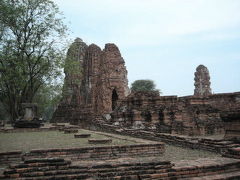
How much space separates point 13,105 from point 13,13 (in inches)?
279

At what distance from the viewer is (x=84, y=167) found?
16.1 feet

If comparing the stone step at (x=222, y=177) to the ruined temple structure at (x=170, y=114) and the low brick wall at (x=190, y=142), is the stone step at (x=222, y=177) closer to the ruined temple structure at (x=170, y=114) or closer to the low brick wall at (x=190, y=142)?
the low brick wall at (x=190, y=142)

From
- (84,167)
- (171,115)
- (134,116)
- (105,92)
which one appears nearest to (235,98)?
(171,115)

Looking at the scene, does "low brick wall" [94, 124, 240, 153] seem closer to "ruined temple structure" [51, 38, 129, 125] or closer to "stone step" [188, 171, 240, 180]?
"stone step" [188, 171, 240, 180]

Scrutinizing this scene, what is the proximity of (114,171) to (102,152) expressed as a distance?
189 centimetres

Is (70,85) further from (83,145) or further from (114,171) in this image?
(114,171)

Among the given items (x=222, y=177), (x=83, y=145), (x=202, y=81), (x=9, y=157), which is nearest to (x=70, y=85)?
(x=202, y=81)

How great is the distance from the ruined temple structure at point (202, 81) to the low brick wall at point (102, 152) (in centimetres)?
2803

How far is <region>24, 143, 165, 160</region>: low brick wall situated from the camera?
20.8 ft

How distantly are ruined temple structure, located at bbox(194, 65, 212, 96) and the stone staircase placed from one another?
29721 mm

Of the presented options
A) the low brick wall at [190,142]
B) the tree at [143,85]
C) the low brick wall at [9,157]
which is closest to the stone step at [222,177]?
the low brick wall at [190,142]

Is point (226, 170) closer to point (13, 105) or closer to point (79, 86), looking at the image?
point (13, 105)

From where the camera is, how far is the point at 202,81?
33.9 meters

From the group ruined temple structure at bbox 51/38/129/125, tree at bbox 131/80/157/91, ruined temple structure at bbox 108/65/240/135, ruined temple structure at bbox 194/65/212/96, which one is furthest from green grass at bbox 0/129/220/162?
tree at bbox 131/80/157/91
